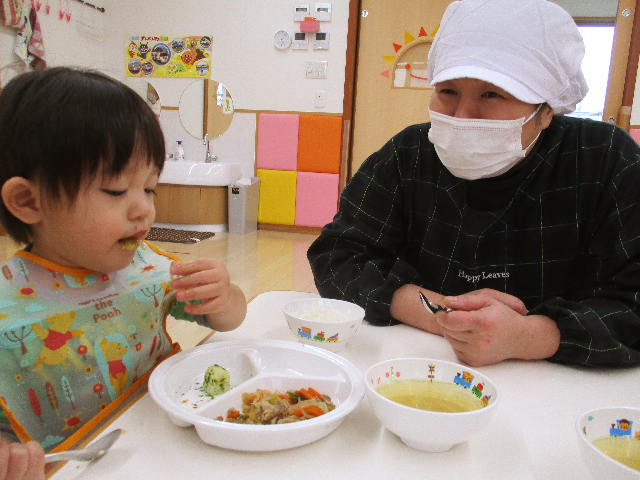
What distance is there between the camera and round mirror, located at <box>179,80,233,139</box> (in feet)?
17.3

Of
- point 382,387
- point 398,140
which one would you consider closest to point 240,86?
point 398,140

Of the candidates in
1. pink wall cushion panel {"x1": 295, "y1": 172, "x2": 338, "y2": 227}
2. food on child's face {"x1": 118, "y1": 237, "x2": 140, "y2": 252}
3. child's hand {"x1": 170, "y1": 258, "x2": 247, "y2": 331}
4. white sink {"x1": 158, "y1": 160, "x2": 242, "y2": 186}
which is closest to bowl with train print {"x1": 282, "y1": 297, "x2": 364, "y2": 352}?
child's hand {"x1": 170, "y1": 258, "x2": 247, "y2": 331}

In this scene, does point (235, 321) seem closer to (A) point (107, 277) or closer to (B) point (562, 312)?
(A) point (107, 277)

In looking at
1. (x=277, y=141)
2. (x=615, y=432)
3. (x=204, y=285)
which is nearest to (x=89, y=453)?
(x=204, y=285)

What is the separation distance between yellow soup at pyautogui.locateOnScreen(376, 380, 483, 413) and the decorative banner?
5248 millimetres

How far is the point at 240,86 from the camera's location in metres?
5.21

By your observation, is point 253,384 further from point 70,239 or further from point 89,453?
point 70,239

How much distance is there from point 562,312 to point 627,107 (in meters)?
4.16

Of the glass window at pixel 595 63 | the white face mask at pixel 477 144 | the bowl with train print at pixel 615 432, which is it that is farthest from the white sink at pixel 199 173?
the bowl with train print at pixel 615 432

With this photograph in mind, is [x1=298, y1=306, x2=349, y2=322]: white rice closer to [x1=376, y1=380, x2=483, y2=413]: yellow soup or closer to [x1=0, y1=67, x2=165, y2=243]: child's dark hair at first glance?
[x1=376, y1=380, x2=483, y2=413]: yellow soup

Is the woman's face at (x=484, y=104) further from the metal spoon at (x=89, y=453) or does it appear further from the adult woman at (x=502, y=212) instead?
the metal spoon at (x=89, y=453)

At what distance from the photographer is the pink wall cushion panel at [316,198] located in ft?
16.6

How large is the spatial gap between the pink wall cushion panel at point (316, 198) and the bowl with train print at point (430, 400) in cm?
438

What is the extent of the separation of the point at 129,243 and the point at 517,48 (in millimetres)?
797
